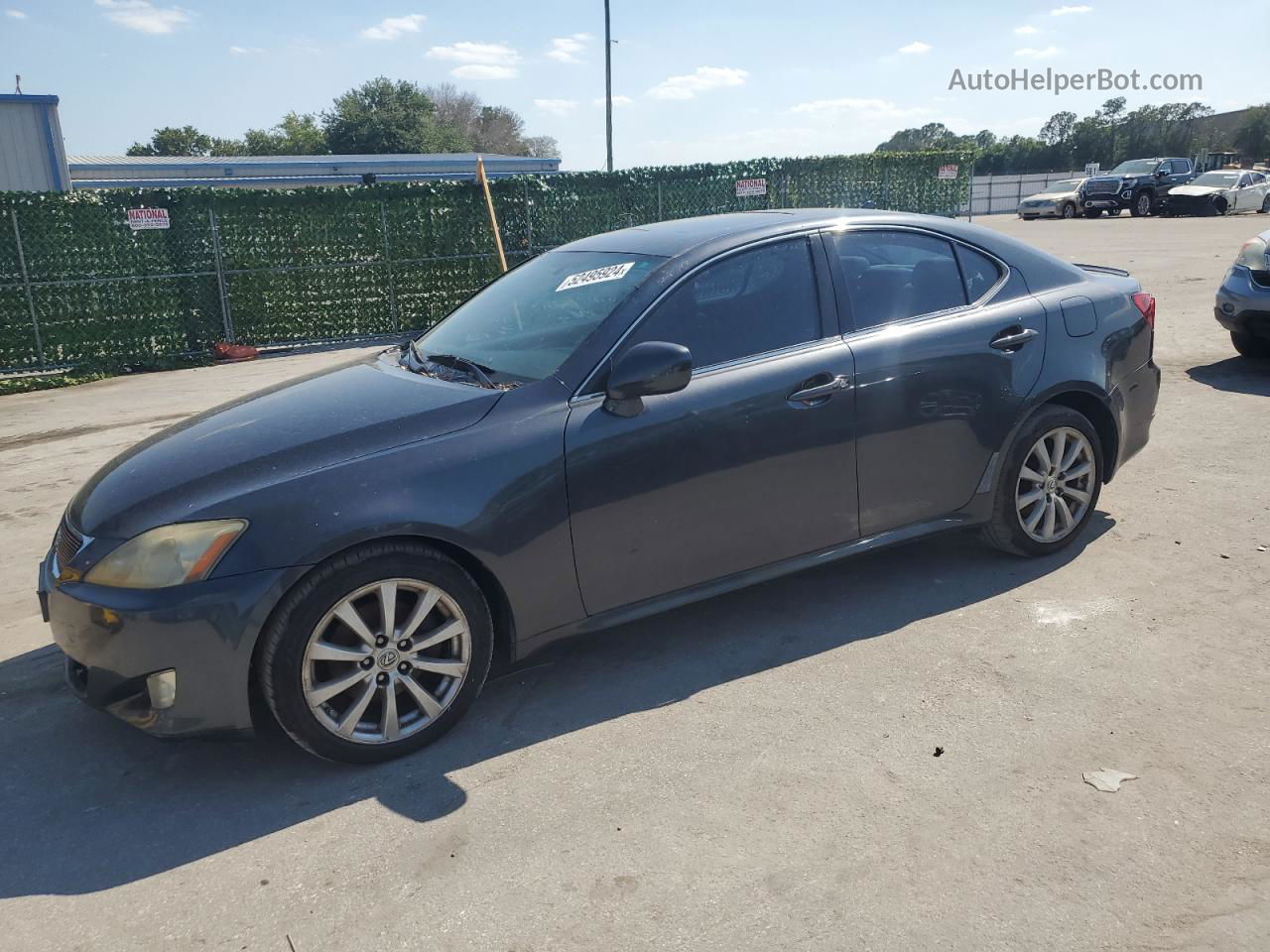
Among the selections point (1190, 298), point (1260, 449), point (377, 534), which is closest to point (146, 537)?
point (377, 534)

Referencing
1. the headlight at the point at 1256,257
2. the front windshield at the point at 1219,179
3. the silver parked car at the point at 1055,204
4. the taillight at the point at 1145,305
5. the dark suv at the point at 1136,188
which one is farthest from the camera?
the silver parked car at the point at 1055,204

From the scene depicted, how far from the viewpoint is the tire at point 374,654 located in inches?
126

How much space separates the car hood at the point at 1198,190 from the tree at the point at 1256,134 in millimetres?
41166

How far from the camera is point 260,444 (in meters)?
3.56

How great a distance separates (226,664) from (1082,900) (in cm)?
252

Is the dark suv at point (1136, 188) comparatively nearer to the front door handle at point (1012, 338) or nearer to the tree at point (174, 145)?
the front door handle at point (1012, 338)

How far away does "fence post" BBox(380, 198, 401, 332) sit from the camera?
14.6 meters

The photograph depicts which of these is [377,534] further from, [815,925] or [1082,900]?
[1082,900]

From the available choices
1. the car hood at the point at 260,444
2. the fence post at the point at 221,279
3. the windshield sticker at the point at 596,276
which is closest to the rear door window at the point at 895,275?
the windshield sticker at the point at 596,276

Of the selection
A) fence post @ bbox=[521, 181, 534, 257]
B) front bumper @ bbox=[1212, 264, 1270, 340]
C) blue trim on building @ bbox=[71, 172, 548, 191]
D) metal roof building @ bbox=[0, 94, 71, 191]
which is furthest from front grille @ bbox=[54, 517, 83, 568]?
blue trim on building @ bbox=[71, 172, 548, 191]

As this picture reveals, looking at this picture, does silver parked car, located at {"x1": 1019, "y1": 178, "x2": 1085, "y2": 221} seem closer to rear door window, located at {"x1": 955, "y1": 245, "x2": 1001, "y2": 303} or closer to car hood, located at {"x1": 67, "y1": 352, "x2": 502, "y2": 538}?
rear door window, located at {"x1": 955, "y1": 245, "x2": 1001, "y2": 303}

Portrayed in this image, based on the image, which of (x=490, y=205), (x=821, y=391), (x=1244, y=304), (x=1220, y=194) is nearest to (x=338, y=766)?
(x=821, y=391)

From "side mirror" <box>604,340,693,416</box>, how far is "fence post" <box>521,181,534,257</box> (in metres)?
12.4

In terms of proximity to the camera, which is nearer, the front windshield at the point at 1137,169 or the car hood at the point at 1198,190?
the car hood at the point at 1198,190
